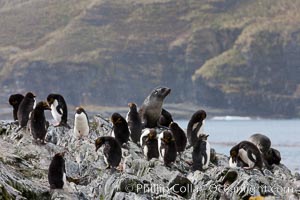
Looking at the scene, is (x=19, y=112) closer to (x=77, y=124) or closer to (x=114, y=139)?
(x=77, y=124)

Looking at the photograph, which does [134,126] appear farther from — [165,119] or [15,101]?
[15,101]

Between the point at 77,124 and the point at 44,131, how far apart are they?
8.23 ft

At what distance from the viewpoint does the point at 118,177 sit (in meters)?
16.4

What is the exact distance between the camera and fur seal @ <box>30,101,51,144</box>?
1992 cm

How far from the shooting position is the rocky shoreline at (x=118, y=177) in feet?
51.1

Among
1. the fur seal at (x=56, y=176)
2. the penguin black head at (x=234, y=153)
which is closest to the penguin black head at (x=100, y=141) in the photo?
the fur seal at (x=56, y=176)

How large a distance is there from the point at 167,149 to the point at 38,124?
3.13 m

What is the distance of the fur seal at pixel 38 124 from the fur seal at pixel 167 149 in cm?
284

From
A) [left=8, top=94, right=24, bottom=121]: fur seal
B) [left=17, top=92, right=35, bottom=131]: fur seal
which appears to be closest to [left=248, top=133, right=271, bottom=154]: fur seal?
[left=17, top=92, right=35, bottom=131]: fur seal

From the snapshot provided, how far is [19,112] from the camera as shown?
2173cm

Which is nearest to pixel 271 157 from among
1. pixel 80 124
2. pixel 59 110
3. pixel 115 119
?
pixel 115 119

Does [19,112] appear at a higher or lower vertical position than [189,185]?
higher

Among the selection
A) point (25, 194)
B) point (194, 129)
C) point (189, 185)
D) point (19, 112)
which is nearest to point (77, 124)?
point (19, 112)

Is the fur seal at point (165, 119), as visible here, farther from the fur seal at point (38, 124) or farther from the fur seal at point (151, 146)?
the fur seal at point (38, 124)
